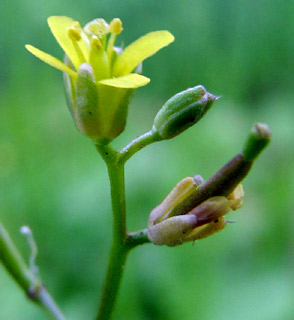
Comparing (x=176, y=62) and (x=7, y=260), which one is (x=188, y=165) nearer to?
(x=7, y=260)

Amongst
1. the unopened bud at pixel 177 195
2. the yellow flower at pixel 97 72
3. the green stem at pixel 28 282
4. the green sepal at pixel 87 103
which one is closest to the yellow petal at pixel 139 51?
the yellow flower at pixel 97 72

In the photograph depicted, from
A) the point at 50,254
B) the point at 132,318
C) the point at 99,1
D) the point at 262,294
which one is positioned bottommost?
the point at 262,294

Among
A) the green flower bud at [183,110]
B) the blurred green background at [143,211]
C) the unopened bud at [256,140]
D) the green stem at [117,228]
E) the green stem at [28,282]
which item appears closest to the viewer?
the unopened bud at [256,140]

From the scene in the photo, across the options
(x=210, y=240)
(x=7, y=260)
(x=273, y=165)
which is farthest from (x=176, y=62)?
(x=7, y=260)

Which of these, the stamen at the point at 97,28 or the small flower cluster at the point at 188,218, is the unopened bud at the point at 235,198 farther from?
the stamen at the point at 97,28

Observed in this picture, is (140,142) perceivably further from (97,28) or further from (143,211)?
(143,211)

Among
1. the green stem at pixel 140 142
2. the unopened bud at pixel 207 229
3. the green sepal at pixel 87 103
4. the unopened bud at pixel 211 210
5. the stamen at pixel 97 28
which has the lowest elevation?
the unopened bud at pixel 207 229
